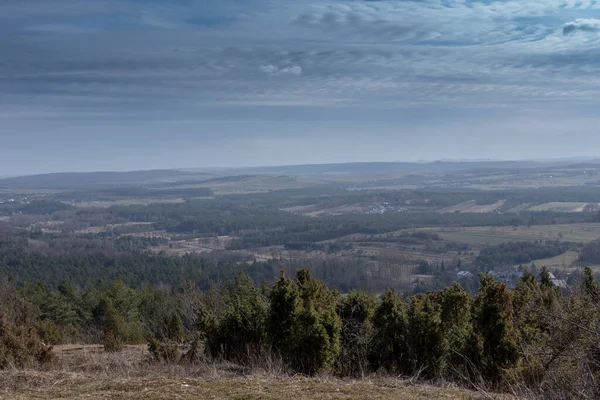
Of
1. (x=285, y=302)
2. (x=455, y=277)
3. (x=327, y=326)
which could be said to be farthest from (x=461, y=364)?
(x=455, y=277)

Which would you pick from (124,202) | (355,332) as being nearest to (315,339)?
(355,332)

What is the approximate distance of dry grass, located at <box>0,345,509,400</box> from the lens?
9227mm

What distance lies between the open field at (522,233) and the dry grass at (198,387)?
7263 cm

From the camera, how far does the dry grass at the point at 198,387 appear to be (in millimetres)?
9227

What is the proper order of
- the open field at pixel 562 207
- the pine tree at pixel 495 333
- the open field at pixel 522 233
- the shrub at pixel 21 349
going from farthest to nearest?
1. the open field at pixel 562 207
2. the open field at pixel 522 233
3. the pine tree at pixel 495 333
4. the shrub at pixel 21 349

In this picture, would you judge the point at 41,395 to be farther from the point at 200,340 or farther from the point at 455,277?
the point at 455,277

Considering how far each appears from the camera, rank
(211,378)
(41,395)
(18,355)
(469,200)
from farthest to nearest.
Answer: (469,200) → (18,355) → (211,378) → (41,395)

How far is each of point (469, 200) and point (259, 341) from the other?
5220 inches

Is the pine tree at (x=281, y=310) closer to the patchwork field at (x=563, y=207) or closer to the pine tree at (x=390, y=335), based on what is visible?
the pine tree at (x=390, y=335)

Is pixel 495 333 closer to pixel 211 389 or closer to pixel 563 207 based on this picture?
pixel 211 389

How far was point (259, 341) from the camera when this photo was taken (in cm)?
1625

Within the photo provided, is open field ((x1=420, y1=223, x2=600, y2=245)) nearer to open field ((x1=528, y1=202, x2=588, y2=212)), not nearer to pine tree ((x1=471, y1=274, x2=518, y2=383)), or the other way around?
open field ((x1=528, y1=202, x2=588, y2=212))

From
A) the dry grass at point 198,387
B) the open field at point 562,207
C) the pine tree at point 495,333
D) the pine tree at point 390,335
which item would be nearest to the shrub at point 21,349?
the dry grass at point 198,387

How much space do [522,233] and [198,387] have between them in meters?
86.6
